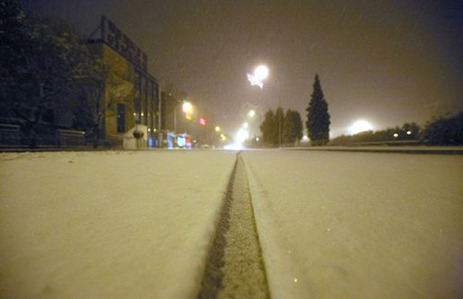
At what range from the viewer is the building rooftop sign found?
3131cm

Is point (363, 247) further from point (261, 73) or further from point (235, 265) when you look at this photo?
point (261, 73)

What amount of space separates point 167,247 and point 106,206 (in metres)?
0.63

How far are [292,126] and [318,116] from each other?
908 cm

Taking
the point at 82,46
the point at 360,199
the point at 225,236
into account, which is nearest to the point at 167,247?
the point at 225,236

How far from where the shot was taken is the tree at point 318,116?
34.6 m

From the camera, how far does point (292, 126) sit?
143 feet

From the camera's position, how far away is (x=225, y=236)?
0.81 metres

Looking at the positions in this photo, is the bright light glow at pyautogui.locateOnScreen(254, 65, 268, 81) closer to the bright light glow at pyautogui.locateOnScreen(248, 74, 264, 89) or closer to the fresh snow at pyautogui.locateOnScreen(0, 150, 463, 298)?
the bright light glow at pyautogui.locateOnScreen(248, 74, 264, 89)

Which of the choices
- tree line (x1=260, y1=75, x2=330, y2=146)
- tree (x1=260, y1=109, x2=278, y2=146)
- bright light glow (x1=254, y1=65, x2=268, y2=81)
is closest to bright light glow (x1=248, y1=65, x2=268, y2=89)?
bright light glow (x1=254, y1=65, x2=268, y2=81)

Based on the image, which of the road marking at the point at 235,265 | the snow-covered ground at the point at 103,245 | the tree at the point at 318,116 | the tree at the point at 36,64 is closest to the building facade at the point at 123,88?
the tree at the point at 36,64

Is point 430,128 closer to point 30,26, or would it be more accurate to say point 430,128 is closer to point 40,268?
point 40,268

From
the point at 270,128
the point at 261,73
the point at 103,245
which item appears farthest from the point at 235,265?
the point at 270,128

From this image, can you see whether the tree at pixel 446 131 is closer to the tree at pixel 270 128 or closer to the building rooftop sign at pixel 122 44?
the tree at pixel 270 128

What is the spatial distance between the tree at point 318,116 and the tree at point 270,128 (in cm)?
1196
